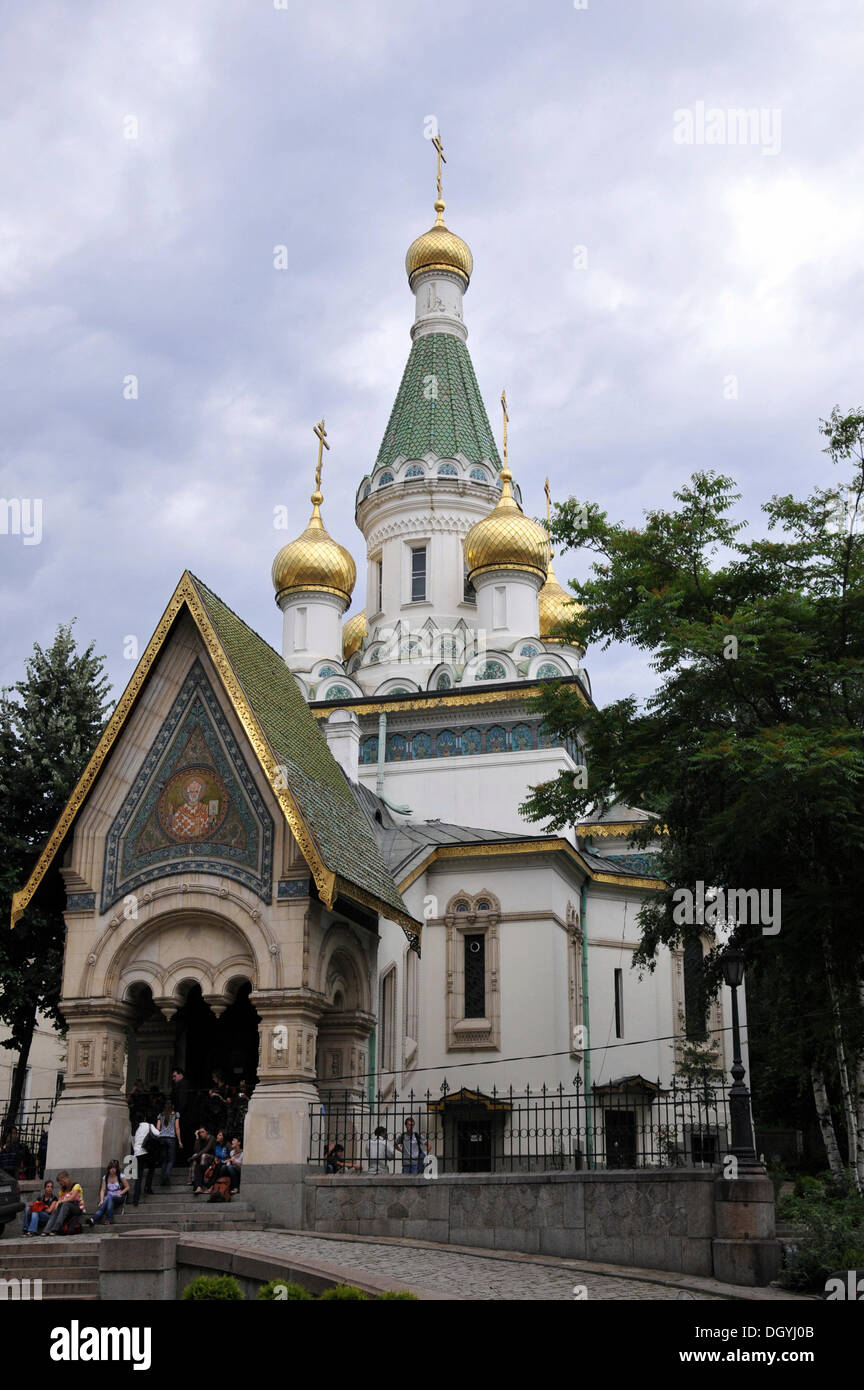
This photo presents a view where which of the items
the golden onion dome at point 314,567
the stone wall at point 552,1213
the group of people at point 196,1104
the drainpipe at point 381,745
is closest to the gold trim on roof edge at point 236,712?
the group of people at point 196,1104

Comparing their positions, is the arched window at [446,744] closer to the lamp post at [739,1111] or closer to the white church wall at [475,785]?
the white church wall at [475,785]

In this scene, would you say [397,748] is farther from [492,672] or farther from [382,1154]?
[382,1154]

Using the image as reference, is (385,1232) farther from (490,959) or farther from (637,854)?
(637,854)

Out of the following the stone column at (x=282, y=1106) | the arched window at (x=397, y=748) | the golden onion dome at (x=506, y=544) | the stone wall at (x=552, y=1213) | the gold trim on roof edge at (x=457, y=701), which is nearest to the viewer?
the stone wall at (x=552, y=1213)

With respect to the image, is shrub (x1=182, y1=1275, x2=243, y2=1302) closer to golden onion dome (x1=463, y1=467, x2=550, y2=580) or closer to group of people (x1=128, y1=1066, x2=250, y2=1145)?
group of people (x1=128, y1=1066, x2=250, y2=1145)

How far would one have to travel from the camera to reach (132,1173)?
669 inches

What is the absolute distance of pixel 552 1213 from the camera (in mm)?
13773

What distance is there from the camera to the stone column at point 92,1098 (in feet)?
55.7

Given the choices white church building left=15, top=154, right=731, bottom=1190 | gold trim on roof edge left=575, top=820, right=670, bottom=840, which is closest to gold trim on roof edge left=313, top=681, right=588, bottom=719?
white church building left=15, top=154, right=731, bottom=1190

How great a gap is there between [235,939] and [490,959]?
8.16m

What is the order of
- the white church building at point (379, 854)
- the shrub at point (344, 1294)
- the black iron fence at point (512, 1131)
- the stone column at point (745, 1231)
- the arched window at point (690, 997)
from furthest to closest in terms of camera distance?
the arched window at point (690, 997) → the white church building at point (379, 854) → the black iron fence at point (512, 1131) → the stone column at point (745, 1231) → the shrub at point (344, 1294)

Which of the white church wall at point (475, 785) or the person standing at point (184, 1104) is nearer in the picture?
the person standing at point (184, 1104)

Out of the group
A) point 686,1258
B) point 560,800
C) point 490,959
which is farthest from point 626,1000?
point 686,1258

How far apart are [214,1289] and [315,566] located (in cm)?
2558
